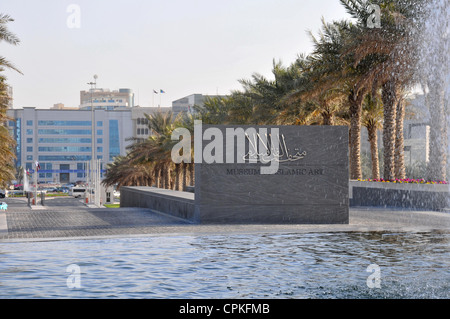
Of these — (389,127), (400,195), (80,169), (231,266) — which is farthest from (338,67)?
(80,169)

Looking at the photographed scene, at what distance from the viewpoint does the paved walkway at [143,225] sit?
15833 mm

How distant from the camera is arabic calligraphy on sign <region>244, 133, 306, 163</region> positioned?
18.6 m

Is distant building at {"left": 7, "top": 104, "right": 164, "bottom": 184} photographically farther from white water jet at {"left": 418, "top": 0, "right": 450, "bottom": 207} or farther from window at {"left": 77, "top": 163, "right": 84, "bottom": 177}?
white water jet at {"left": 418, "top": 0, "right": 450, "bottom": 207}

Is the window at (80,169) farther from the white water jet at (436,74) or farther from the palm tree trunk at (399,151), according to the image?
the white water jet at (436,74)

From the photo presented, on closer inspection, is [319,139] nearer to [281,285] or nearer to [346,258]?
[346,258]

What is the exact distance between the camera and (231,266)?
10836 mm

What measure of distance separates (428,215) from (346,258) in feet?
35.5

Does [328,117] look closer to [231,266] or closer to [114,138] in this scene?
[231,266]

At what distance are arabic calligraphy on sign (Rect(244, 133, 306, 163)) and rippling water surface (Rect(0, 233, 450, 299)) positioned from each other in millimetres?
3951

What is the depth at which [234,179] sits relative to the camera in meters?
18.7

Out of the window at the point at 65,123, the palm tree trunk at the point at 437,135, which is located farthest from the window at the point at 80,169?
the palm tree trunk at the point at 437,135

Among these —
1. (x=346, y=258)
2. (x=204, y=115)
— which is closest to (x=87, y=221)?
(x=346, y=258)

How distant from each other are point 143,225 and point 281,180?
4209 millimetres

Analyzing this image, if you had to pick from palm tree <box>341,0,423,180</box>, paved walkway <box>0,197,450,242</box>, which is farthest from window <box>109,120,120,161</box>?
paved walkway <box>0,197,450,242</box>
